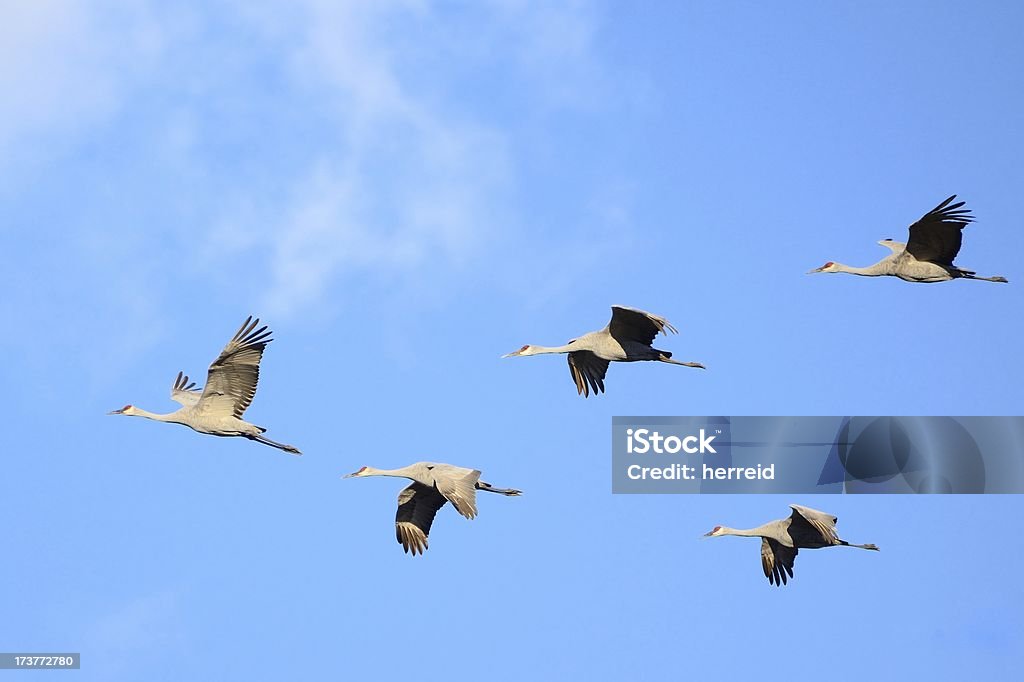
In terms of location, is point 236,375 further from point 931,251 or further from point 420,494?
point 931,251

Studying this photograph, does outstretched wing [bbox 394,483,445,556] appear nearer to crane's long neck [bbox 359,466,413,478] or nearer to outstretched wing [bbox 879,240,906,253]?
crane's long neck [bbox 359,466,413,478]

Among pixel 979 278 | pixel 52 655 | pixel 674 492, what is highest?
pixel 979 278

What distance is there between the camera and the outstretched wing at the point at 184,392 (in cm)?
4366

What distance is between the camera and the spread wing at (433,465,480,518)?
41.0 metres

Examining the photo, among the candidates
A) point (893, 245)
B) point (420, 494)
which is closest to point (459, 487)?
point (420, 494)

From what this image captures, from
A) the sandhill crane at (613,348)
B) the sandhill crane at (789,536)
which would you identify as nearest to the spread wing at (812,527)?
the sandhill crane at (789,536)

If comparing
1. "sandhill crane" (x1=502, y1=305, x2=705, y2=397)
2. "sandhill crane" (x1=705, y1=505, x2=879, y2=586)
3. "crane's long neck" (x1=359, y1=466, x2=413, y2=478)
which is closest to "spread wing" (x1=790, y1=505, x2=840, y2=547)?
"sandhill crane" (x1=705, y1=505, x2=879, y2=586)

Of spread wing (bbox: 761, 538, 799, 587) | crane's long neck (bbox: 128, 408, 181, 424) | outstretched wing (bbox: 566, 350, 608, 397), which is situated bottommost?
spread wing (bbox: 761, 538, 799, 587)

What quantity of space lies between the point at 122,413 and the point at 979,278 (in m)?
13.5

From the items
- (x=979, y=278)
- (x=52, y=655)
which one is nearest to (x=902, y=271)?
(x=979, y=278)

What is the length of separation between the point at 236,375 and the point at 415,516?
3.99 m

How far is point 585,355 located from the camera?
4553cm

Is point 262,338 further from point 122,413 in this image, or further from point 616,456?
point 616,456

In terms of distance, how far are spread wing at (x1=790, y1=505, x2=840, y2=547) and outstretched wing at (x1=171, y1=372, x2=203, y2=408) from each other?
9.46m
